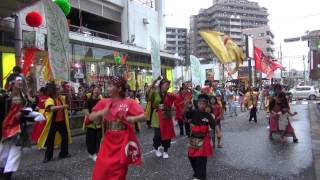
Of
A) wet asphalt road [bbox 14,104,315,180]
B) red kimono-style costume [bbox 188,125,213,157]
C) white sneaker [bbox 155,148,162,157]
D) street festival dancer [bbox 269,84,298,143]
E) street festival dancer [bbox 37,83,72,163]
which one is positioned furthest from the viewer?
street festival dancer [bbox 269,84,298,143]

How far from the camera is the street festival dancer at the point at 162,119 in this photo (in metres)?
9.93

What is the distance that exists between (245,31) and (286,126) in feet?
170

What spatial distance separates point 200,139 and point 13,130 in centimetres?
300

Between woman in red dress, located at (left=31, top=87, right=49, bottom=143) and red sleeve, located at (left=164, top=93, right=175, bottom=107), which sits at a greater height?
red sleeve, located at (left=164, top=93, right=175, bottom=107)

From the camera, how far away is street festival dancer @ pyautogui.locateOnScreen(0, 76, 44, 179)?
763cm

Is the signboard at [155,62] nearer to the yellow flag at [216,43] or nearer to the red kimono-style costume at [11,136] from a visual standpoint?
the yellow flag at [216,43]

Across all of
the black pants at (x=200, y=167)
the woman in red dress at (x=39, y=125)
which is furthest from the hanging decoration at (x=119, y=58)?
the black pants at (x=200, y=167)

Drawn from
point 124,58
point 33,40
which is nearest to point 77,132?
point 33,40

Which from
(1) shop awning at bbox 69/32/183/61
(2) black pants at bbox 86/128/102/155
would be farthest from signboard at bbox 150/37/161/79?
(2) black pants at bbox 86/128/102/155

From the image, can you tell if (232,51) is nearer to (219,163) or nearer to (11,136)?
(219,163)

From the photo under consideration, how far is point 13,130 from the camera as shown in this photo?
25.2 feet

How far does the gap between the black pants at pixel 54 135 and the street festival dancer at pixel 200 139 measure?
3289mm

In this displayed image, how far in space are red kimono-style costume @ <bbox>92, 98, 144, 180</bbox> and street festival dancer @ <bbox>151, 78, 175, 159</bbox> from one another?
4.61m

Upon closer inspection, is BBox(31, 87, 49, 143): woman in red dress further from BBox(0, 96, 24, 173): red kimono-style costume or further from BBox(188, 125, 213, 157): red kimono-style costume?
BBox(188, 125, 213, 157): red kimono-style costume
